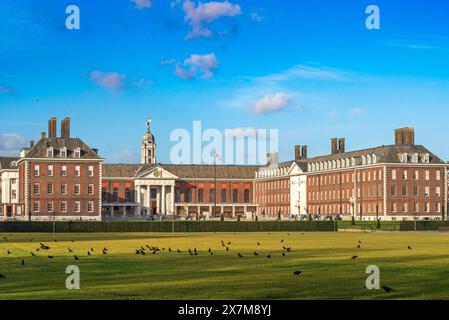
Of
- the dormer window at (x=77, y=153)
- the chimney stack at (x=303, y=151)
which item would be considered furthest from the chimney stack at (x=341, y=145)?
the dormer window at (x=77, y=153)

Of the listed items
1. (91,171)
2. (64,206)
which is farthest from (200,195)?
(64,206)

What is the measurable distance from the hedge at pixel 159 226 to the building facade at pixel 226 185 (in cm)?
3586

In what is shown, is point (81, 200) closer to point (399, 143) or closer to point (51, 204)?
point (51, 204)

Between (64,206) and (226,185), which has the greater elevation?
(226,185)

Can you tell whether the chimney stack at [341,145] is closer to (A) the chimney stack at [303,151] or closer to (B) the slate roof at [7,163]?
(A) the chimney stack at [303,151]

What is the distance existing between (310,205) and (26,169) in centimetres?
5274

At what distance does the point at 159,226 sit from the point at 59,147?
4292 cm

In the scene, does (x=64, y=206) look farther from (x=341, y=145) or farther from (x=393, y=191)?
(x=341, y=145)

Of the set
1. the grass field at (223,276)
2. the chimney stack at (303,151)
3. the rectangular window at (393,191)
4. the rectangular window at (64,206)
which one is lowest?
the grass field at (223,276)

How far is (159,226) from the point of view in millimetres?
Answer: 79312

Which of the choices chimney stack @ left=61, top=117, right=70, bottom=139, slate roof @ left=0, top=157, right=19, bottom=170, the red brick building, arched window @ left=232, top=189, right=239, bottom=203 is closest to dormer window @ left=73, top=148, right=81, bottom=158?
the red brick building

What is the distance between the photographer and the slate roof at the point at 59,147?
118m

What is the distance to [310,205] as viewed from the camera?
148m
